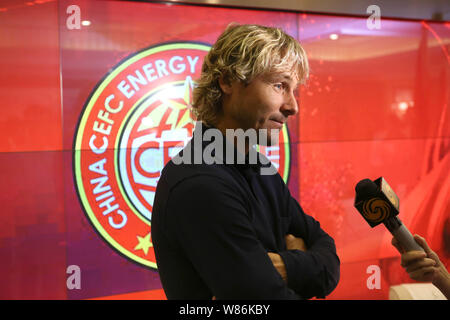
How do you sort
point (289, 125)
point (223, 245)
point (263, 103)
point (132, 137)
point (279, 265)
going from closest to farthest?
1. point (223, 245)
2. point (279, 265)
3. point (263, 103)
4. point (132, 137)
5. point (289, 125)

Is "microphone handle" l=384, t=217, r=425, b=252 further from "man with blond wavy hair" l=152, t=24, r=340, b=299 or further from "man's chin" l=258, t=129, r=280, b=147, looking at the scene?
"man's chin" l=258, t=129, r=280, b=147

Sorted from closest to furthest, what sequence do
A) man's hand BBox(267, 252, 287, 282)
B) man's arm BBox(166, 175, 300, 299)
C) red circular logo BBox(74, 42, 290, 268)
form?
man's arm BBox(166, 175, 300, 299) < man's hand BBox(267, 252, 287, 282) < red circular logo BBox(74, 42, 290, 268)

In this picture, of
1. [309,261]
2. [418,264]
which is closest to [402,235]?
[418,264]

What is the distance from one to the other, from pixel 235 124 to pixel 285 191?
0.28 meters

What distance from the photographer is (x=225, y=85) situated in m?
1.34

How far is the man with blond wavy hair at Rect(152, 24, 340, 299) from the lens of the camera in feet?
3.39

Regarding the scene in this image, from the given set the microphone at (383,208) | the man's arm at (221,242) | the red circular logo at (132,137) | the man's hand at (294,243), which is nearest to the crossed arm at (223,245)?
the man's arm at (221,242)

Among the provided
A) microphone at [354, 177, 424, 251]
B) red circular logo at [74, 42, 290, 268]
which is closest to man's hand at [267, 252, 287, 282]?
microphone at [354, 177, 424, 251]

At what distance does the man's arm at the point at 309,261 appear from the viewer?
1.18 meters

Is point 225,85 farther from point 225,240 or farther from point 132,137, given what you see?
point 132,137

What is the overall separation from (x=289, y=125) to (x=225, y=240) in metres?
1.90

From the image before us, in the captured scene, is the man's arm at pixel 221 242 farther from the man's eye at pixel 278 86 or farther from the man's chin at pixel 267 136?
the man's eye at pixel 278 86
